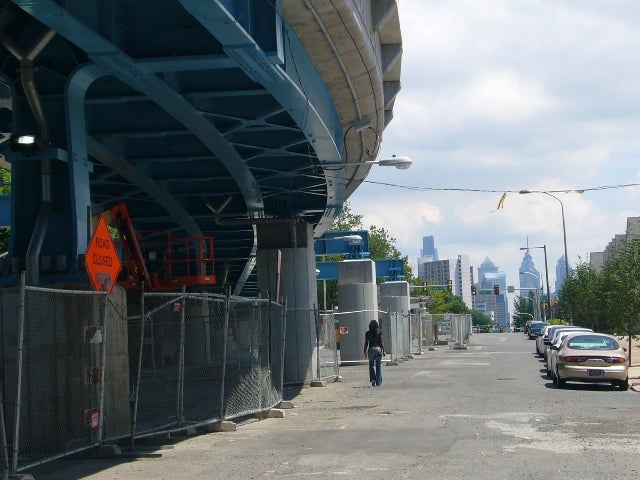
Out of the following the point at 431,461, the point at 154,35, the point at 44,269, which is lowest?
the point at 431,461

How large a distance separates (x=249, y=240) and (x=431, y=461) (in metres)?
26.3

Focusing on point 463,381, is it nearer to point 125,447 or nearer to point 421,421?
point 421,421

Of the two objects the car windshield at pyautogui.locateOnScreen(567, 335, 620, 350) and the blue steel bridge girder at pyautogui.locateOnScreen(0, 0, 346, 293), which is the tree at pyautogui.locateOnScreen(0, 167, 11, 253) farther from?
the car windshield at pyautogui.locateOnScreen(567, 335, 620, 350)

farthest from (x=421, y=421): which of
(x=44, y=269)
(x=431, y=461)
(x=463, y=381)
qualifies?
(x=463, y=381)

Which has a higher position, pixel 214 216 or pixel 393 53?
pixel 393 53

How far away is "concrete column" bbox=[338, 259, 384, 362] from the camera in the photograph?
37.7 meters

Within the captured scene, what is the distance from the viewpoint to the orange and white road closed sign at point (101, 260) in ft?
39.0

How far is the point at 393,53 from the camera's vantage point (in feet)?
77.0

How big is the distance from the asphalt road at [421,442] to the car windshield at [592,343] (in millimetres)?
1836

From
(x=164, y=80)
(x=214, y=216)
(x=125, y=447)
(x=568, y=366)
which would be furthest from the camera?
(x=214, y=216)

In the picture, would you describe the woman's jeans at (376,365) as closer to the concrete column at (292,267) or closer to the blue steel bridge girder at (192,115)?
the concrete column at (292,267)

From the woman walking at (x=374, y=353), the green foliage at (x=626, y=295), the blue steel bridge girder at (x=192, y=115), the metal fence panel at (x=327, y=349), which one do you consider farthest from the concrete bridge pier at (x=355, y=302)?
the woman walking at (x=374, y=353)

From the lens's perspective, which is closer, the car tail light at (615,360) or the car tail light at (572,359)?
the car tail light at (615,360)

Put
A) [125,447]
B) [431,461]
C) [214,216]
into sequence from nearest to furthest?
[431,461], [125,447], [214,216]
